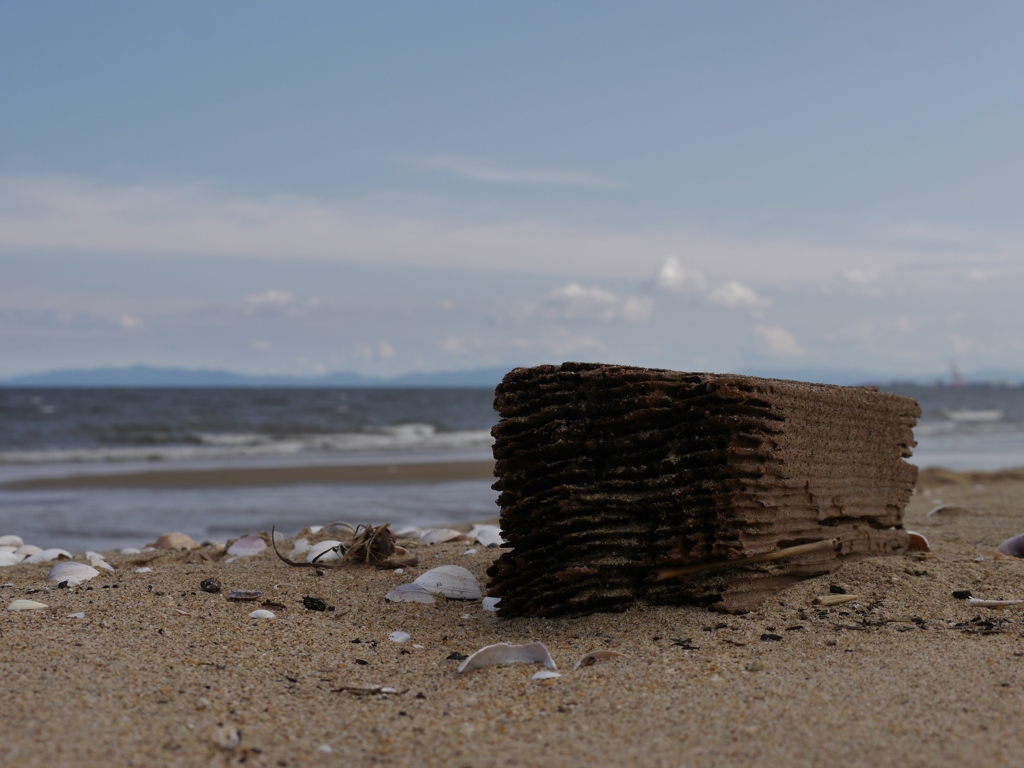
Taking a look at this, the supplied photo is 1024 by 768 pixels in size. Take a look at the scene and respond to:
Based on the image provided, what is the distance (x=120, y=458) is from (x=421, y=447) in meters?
7.46

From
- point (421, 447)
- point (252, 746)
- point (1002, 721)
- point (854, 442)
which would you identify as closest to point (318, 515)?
point (854, 442)

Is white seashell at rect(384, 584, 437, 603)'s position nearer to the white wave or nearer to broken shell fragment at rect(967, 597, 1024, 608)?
broken shell fragment at rect(967, 597, 1024, 608)

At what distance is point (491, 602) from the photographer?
4.78 metres

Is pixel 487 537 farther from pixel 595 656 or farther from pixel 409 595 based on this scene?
pixel 595 656

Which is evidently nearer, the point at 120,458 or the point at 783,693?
the point at 783,693

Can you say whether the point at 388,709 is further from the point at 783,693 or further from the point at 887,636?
the point at 887,636

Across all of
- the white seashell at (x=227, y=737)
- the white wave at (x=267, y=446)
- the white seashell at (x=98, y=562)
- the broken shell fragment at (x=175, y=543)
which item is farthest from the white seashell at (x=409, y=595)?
the white wave at (x=267, y=446)

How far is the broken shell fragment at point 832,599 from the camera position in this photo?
442 centimetres

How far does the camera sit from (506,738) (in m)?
2.89

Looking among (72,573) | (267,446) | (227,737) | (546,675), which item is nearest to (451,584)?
(546,675)

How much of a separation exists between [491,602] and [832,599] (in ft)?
5.84

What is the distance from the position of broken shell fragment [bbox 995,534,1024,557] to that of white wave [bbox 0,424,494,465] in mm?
17658

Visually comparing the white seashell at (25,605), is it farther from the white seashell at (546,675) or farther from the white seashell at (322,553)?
the white seashell at (546,675)

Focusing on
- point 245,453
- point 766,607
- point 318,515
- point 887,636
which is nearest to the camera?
point 887,636
